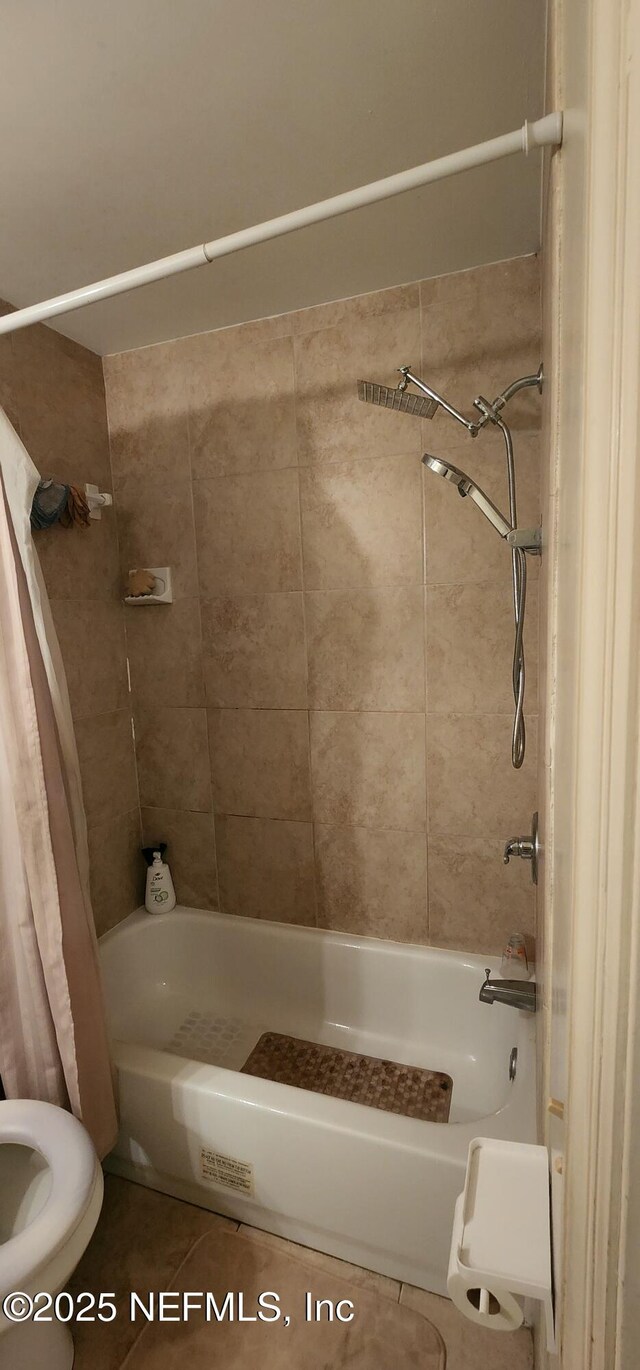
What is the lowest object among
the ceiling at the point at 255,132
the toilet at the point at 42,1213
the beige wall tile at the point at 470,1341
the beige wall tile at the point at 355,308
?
the beige wall tile at the point at 470,1341

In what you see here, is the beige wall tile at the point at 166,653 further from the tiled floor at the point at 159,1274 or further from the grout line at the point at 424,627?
the tiled floor at the point at 159,1274

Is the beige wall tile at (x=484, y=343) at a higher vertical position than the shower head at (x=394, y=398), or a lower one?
higher

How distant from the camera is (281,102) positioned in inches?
36.3

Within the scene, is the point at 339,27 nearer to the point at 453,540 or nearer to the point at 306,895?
the point at 453,540

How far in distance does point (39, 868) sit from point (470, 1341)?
3.94 feet

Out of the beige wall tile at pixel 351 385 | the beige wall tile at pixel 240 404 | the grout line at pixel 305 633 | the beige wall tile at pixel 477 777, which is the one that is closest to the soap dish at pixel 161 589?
the beige wall tile at pixel 240 404

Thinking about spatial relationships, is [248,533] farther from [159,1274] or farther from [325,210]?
[159,1274]

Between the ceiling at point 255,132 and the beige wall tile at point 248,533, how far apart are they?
1.54ft

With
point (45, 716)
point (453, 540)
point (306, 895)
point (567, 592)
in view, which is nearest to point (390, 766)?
point (306, 895)

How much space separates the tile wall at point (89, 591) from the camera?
4.99ft

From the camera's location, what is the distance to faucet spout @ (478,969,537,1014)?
1.21 meters

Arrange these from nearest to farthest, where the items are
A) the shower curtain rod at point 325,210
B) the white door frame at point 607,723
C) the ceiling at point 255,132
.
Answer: the white door frame at point 607,723, the shower curtain rod at point 325,210, the ceiling at point 255,132

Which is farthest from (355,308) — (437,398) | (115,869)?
(115,869)

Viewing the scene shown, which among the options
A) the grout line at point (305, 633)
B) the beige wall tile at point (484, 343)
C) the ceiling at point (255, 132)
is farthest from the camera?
the grout line at point (305, 633)
